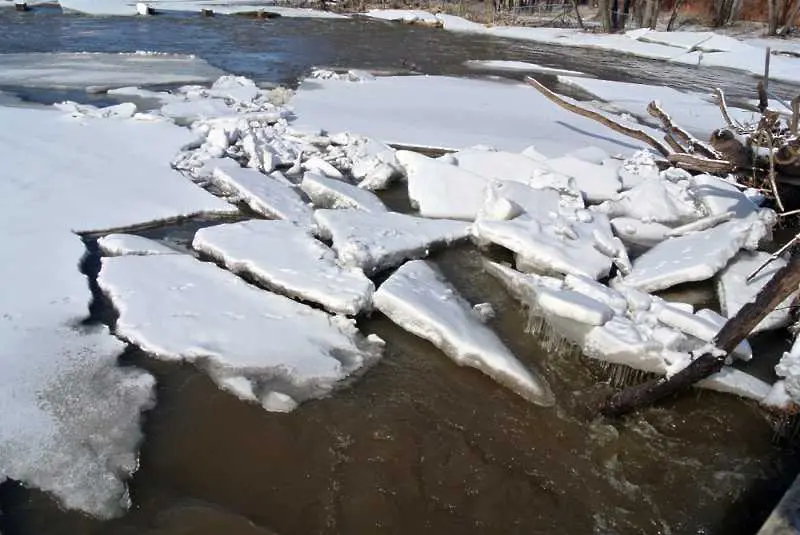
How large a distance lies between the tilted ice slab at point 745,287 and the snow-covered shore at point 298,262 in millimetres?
18

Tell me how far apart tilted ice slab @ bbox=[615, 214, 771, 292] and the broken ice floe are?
329 millimetres

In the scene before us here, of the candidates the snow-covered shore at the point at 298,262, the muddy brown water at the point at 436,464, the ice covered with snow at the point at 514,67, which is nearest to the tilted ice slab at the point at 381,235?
the snow-covered shore at the point at 298,262

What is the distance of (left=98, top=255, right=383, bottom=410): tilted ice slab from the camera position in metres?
2.89

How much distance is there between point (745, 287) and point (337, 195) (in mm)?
3015

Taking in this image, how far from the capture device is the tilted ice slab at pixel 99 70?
345 inches

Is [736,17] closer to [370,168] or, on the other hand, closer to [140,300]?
[370,168]

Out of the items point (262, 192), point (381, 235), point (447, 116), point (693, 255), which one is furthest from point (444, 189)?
point (447, 116)

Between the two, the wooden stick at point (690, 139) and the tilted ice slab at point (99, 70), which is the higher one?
the tilted ice slab at point (99, 70)

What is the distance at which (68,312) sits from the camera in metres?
3.21

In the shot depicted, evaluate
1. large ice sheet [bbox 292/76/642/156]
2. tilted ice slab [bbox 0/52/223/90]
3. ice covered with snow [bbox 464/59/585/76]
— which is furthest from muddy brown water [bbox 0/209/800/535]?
ice covered with snow [bbox 464/59/585/76]

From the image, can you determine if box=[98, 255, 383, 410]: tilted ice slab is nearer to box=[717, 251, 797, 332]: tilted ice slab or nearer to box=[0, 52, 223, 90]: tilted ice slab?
box=[717, 251, 797, 332]: tilted ice slab

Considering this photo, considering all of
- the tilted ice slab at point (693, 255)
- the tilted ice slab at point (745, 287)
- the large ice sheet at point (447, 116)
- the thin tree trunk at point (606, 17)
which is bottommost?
the tilted ice slab at point (745, 287)

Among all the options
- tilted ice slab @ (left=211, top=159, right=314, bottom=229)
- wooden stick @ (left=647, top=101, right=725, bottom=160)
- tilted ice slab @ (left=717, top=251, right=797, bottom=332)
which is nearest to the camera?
tilted ice slab @ (left=717, top=251, right=797, bottom=332)

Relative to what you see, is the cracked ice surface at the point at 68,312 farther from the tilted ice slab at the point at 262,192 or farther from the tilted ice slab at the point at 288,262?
the tilted ice slab at the point at 288,262
